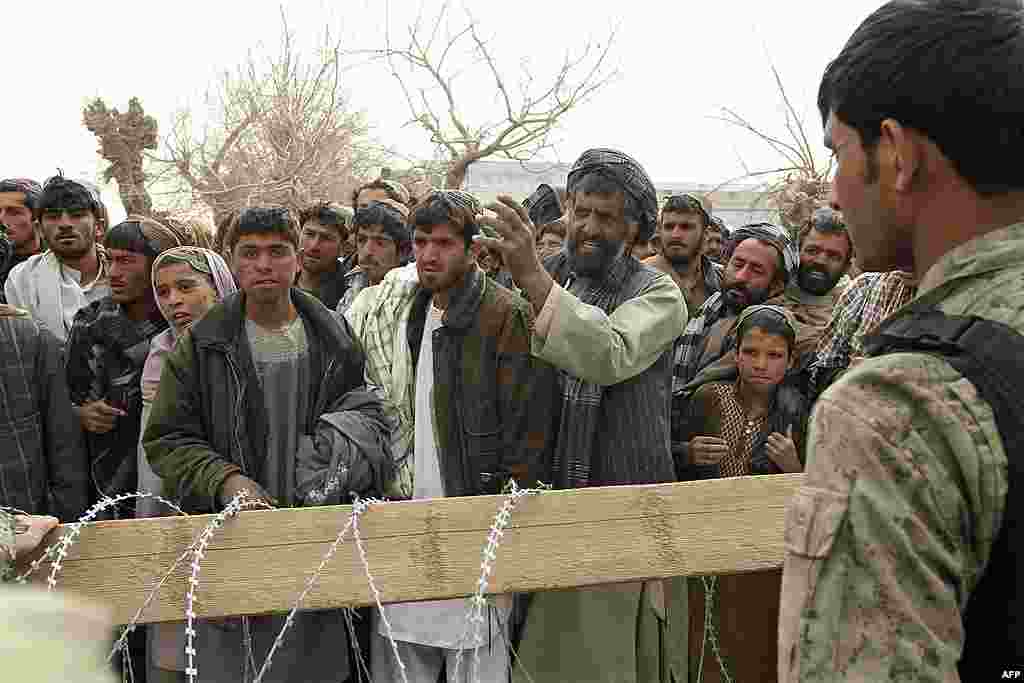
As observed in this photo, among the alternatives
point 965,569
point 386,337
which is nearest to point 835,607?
point 965,569

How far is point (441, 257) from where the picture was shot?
3.63 meters

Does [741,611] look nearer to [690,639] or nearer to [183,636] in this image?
[690,639]

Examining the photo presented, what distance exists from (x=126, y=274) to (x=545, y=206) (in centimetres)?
296

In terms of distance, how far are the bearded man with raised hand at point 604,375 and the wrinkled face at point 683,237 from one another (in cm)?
155

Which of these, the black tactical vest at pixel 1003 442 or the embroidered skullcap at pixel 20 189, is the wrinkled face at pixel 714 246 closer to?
the embroidered skullcap at pixel 20 189

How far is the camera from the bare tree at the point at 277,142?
2042 centimetres

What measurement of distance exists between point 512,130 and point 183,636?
15.2 meters

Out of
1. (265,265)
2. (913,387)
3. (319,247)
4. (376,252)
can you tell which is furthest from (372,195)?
(913,387)

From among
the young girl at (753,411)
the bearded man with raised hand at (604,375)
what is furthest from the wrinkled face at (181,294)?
the young girl at (753,411)

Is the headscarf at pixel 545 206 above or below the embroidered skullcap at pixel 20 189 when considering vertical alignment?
below

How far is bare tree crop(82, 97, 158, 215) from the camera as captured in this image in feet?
59.4

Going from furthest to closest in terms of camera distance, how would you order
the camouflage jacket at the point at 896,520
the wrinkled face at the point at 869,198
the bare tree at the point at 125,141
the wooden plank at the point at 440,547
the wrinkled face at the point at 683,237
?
the bare tree at the point at 125,141
the wrinkled face at the point at 683,237
the wooden plank at the point at 440,547
the wrinkled face at the point at 869,198
the camouflage jacket at the point at 896,520

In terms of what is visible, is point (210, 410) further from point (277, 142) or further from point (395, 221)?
point (277, 142)

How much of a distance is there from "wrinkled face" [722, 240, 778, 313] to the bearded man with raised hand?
3.79 feet
